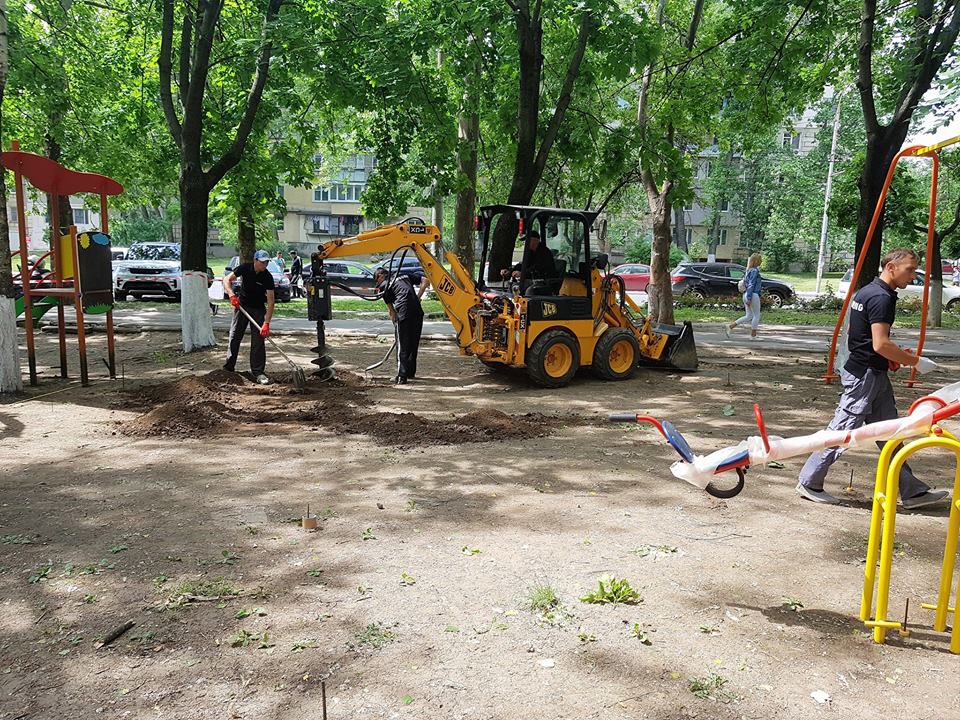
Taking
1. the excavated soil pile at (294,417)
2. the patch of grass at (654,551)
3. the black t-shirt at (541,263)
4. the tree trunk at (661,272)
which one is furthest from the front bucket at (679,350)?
the patch of grass at (654,551)

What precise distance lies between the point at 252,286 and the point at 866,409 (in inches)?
311

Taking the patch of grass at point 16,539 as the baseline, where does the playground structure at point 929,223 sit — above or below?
above

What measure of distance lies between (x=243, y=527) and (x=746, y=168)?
5242 centimetres

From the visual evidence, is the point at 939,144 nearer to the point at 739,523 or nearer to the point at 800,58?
the point at 739,523

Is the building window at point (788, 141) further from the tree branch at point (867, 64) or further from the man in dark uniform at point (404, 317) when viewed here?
the man in dark uniform at point (404, 317)

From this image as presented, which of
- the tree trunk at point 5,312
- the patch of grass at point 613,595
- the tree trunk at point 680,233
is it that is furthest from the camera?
the tree trunk at point 680,233

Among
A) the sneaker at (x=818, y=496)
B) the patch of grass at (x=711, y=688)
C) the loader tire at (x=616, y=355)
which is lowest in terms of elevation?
the patch of grass at (x=711, y=688)

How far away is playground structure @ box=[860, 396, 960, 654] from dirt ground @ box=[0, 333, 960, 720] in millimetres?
112

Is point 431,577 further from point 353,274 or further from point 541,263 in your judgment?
point 353,274

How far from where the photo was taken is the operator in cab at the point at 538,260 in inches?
418

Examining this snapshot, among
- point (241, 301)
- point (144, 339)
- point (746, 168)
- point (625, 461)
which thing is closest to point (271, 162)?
point (144, 339)

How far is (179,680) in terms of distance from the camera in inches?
127

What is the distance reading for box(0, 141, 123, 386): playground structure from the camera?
9.88m

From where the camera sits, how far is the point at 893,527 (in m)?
3.33
